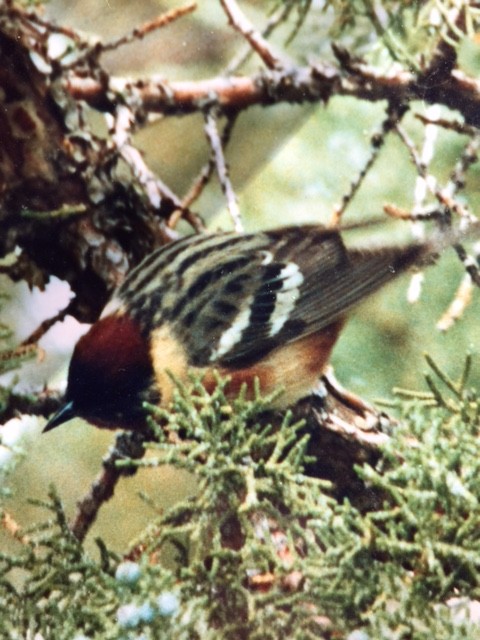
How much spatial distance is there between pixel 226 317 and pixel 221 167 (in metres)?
0.21

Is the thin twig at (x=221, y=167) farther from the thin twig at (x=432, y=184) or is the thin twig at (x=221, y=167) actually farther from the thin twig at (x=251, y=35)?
the thin twig at (x=432, y=184)

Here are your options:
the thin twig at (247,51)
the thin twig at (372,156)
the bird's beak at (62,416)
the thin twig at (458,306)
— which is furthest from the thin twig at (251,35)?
the bird's beak at (62,416)

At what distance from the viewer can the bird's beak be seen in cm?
91

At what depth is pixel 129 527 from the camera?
2.78 ft

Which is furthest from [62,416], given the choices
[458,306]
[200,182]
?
[458,306]

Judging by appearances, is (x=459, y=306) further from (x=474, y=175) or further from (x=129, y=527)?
(x=129, y=527)

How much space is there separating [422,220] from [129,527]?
48cm

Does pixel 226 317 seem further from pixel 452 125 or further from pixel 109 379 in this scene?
pixel 452 125

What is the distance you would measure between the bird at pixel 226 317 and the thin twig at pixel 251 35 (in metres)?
0.23

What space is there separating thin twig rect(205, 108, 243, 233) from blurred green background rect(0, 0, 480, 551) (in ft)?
0.06

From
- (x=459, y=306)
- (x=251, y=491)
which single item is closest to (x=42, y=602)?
(x=251, y=491)

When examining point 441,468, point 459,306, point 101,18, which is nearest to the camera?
point 441,468

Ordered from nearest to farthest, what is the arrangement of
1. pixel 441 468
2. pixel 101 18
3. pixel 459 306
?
pixel 441 468 → pixel 459 306 → pixel 101 18

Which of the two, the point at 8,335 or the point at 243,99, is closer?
the point at 8,335
